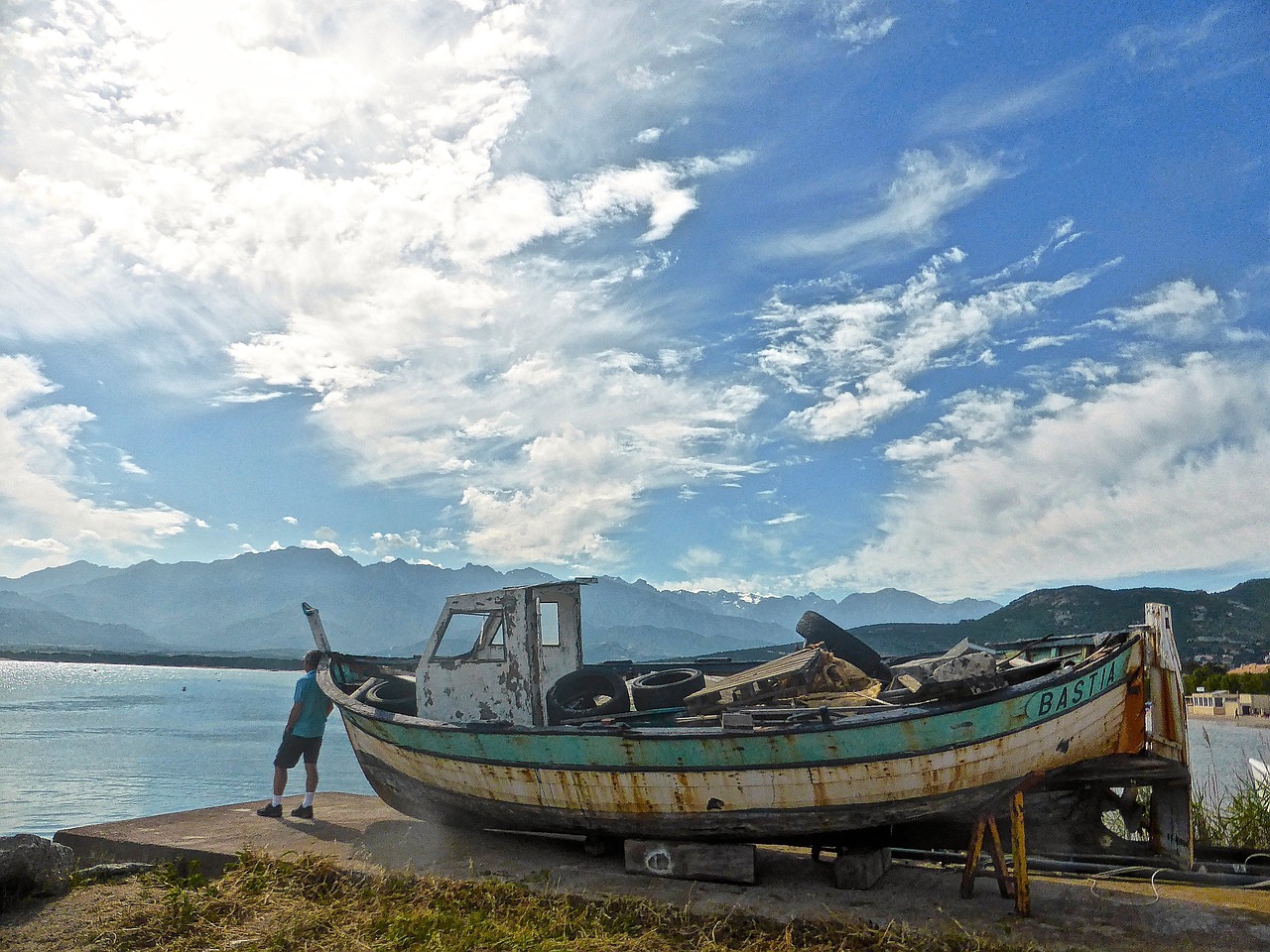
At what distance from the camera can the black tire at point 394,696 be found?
11.3 metres

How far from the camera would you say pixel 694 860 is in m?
7.63

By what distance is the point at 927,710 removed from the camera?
698 centimetres

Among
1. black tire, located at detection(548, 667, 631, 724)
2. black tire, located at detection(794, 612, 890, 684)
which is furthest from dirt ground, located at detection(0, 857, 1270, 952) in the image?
black tire, located at detection(794, 612, 890, 684)

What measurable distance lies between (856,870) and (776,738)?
57.7 inches

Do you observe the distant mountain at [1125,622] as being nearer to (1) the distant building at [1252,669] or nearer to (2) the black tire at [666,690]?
(1) the distant building at [1252,669]

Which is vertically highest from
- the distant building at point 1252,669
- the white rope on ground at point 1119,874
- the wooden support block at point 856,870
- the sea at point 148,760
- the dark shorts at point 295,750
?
the dark shorts at point 295,750

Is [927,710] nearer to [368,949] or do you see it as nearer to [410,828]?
[368,949]

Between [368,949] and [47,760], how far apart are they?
47.4m

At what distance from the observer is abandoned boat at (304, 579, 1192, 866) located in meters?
7.09

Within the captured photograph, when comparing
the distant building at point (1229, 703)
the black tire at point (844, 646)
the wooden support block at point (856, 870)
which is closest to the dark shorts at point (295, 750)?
the black tire at point (844, 646)

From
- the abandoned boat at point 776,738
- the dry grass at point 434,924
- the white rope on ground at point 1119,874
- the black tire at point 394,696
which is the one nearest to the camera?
the dry grass at point 434,924

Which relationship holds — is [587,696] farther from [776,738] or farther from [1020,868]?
[1020,868]

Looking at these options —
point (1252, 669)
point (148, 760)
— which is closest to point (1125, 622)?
point (1252, 669)

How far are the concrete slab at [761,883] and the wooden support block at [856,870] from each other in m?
0.11
